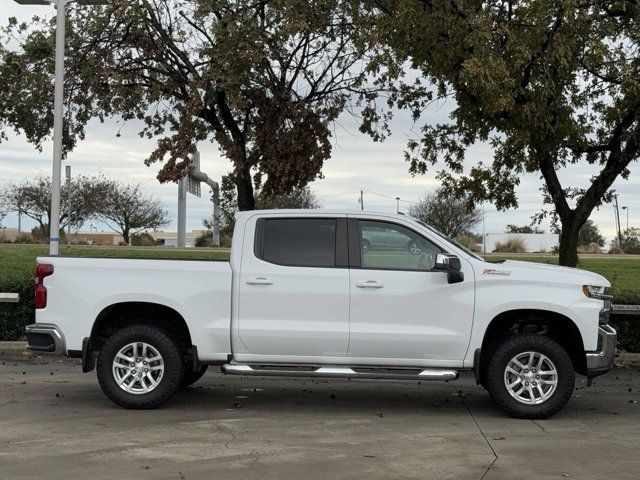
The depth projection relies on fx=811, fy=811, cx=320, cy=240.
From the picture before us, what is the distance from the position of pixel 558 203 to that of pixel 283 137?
5.65 m

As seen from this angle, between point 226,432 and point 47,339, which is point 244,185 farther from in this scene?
point 226,432

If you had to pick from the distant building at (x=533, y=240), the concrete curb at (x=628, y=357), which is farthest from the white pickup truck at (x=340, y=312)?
the distant building at (x=533, y=240)

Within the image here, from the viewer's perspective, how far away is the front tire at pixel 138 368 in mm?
8164

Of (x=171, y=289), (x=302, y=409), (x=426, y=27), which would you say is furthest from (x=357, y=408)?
(x=426, y=27)

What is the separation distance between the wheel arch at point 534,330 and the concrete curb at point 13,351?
285 inches

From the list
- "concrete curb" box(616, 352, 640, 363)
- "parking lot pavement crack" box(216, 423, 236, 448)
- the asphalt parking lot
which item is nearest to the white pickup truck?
the asphalt parking lot

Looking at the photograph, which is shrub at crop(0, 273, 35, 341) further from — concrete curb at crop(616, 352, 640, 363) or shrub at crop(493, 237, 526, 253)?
shrub at crop(493, 237, 526, 253)

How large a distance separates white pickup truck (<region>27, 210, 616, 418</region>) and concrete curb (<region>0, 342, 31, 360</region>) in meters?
4.28

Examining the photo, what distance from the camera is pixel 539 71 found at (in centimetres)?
1293

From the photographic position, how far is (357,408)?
8.57m

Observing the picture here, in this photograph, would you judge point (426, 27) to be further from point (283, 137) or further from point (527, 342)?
point (527, 342)

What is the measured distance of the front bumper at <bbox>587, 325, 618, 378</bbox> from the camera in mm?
7934

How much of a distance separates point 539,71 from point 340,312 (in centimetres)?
684

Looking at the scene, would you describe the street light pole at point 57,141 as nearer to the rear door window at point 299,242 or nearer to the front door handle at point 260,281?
the rear door window at point 299,242
